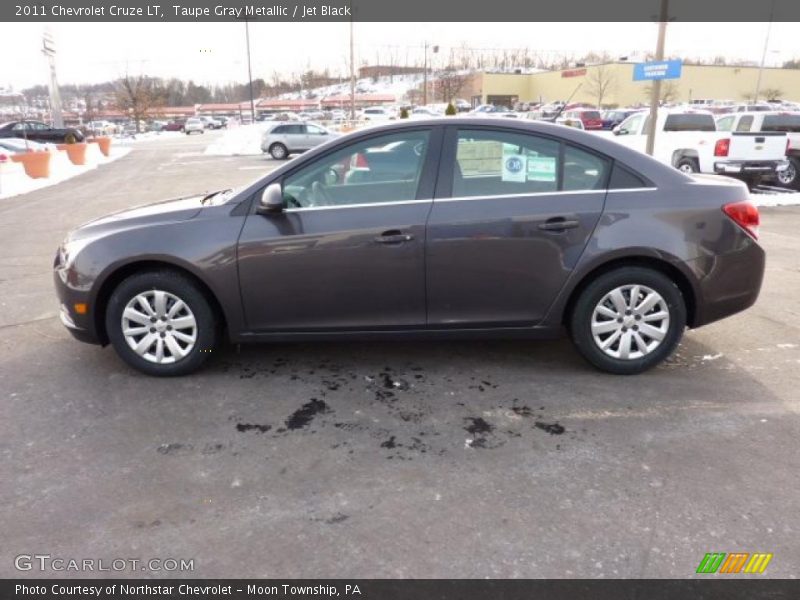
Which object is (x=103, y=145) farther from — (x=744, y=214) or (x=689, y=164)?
(x=744, y=214)

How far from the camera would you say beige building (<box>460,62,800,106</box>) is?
76.9 metres

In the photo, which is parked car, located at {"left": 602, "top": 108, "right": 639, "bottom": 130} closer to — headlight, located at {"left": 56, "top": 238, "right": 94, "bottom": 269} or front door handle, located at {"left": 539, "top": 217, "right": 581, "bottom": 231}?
front door handle, located at {"left": 539, "top": 217, "right": 581, "bottom": 231}

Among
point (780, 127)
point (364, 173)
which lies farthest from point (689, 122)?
point (364, 173)

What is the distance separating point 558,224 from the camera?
3.83 metres

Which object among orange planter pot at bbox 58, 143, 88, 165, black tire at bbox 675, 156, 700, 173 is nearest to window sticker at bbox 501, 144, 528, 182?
black tire at bbox 675, 156, 700, 173

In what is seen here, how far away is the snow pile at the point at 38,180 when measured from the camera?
659 inches

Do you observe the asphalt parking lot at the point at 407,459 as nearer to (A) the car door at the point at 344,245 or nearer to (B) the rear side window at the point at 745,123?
(A) the car door at the point at 344,245

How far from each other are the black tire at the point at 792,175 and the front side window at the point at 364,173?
1340cm

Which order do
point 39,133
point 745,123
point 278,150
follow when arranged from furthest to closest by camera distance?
point 39,133, point 278,150, point 745,123

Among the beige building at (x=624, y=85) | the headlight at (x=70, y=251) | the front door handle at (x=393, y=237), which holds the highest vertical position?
the beige building at (x=624, y=85)

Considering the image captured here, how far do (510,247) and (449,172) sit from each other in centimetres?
62

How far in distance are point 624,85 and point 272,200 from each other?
8449 cm
